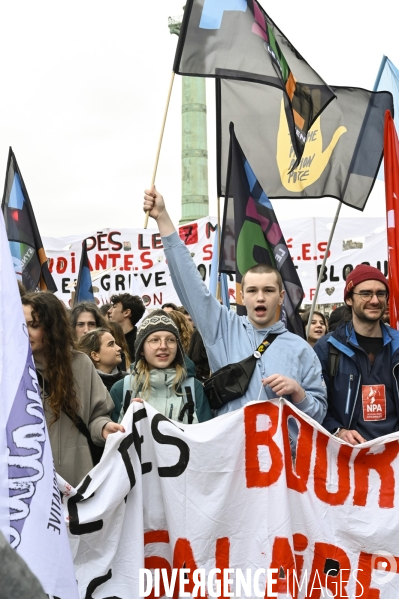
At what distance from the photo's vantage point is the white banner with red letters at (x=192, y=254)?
9.98 metres

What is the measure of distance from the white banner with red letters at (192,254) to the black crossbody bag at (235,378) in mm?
5975

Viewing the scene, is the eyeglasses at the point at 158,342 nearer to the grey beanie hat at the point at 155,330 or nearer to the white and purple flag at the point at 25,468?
the grey beanie hat at the point at 155,330

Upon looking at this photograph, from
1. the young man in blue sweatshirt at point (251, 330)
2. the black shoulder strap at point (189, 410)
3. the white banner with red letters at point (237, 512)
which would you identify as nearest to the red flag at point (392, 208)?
the young man in blue sweatshirt at point (251, 330)

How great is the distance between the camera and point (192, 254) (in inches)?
407

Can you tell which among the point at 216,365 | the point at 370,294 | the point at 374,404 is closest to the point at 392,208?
the point at 370,294

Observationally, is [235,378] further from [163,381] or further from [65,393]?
[65,393]

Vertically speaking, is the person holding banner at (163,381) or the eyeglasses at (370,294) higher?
the eyeglasses at (370,294)

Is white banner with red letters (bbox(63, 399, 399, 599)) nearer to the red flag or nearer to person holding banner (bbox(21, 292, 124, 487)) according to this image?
person holding banner (bbox(21, 292, 124, 487))

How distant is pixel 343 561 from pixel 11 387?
1645mm

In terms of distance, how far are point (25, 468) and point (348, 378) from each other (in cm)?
184

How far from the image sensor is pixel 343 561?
343cm

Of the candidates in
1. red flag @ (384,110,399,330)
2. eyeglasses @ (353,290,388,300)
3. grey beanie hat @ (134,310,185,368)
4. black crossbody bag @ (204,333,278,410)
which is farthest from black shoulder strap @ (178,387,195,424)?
red flag @ (384,110,399,330)

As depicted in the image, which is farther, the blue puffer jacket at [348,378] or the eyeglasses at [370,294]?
the eyeglasses at [370,294]

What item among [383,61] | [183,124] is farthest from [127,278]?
[183,124]
